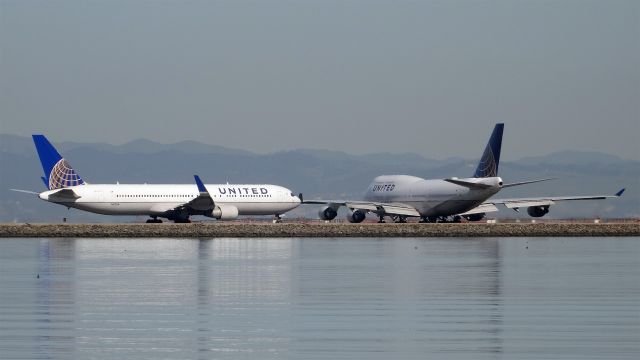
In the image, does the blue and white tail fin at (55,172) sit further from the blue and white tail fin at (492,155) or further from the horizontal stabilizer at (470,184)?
the blue and white tail fin at (492,155)

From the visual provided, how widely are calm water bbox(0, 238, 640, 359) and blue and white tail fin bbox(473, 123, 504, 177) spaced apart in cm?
4267

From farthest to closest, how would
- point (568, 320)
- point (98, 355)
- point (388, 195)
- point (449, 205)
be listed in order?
point (388, 195) → point (449, 205) → point (568, 320) → point (98, 355)

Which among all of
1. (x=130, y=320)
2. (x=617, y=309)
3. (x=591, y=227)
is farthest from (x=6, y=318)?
(x=591, y=227)

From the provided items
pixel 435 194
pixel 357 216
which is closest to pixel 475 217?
pixel 435 194

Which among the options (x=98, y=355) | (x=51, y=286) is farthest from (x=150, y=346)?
(x=51, y=286)

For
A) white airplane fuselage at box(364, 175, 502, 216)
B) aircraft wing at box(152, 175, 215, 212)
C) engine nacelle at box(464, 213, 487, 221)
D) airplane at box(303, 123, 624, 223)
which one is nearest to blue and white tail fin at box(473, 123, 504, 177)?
airplane at box(303, 123, 624, 223)

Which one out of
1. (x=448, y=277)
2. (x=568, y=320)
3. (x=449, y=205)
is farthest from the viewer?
(x=449, y=205)

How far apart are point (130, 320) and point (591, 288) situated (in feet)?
45.2

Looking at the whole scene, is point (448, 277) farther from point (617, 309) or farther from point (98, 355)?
point (98, 355)

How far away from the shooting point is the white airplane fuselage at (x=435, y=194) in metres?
93.2

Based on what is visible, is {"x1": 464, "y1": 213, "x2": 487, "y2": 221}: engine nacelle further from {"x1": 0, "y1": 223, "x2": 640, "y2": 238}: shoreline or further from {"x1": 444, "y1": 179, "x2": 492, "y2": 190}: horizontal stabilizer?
{"x1": 0, "y1": 223, "x2": 640, "y2": 238}: shoreline

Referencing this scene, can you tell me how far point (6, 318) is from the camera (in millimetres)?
25688

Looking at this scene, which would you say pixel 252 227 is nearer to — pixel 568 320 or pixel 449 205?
pixel 449 205

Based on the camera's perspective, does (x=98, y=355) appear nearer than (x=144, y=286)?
Yes
